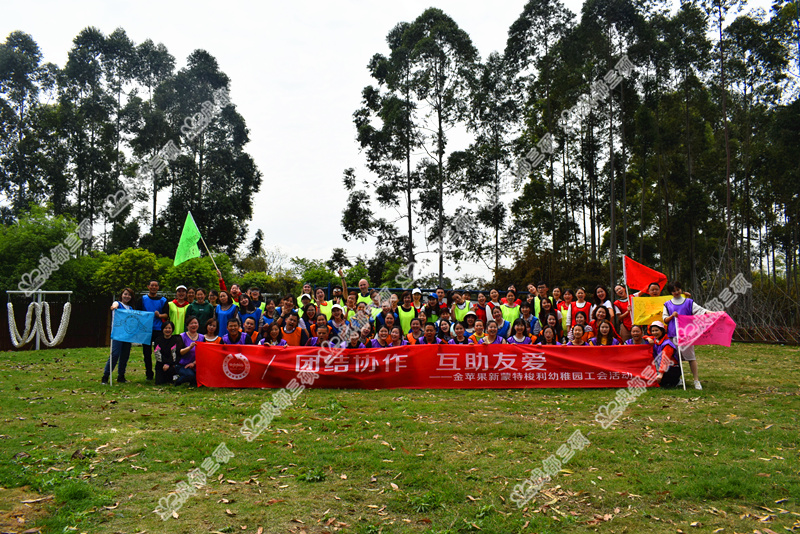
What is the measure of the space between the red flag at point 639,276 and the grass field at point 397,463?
3110mm

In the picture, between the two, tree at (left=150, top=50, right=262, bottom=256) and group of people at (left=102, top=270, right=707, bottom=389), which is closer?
group of people at (left=102, top=270, right=707, bottom=389)

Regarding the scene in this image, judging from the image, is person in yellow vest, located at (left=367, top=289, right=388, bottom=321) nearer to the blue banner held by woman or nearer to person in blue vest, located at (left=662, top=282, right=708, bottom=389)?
the blue banner held by woman

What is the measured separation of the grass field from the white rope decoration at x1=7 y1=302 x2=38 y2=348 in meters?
8.66

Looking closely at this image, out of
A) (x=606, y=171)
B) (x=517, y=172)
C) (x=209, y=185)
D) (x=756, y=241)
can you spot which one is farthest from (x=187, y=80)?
(x=756, y=241)

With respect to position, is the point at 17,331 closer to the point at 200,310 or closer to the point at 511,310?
the point at 200,310

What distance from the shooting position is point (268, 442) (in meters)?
6.09

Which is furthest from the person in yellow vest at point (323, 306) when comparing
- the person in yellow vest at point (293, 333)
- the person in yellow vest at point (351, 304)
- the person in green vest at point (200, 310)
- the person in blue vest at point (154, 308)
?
the person in blue vest at point (154, 308)

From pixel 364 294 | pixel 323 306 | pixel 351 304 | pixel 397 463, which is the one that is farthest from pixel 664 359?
pixel 323 306

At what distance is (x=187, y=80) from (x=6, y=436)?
36064 mm

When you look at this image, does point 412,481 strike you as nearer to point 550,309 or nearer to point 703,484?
point 703,484

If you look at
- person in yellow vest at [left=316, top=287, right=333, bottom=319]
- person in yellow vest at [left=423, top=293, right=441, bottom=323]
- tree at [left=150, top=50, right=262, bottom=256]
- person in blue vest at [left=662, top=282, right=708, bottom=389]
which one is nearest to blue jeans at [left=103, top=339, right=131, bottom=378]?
person in yellow vest at [left=316, top=287, right=333, bottom=319]

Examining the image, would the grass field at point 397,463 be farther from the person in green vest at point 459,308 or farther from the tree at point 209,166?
the tree at point 209,166

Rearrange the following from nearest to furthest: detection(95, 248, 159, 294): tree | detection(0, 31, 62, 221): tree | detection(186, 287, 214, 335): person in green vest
Result: detection(186, 287, 214, 335): person in green vest, detection(95, 248, 159, 294): tree, detection(0, 31, 62, 221): tree

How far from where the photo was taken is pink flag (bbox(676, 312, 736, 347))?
31.2ft
